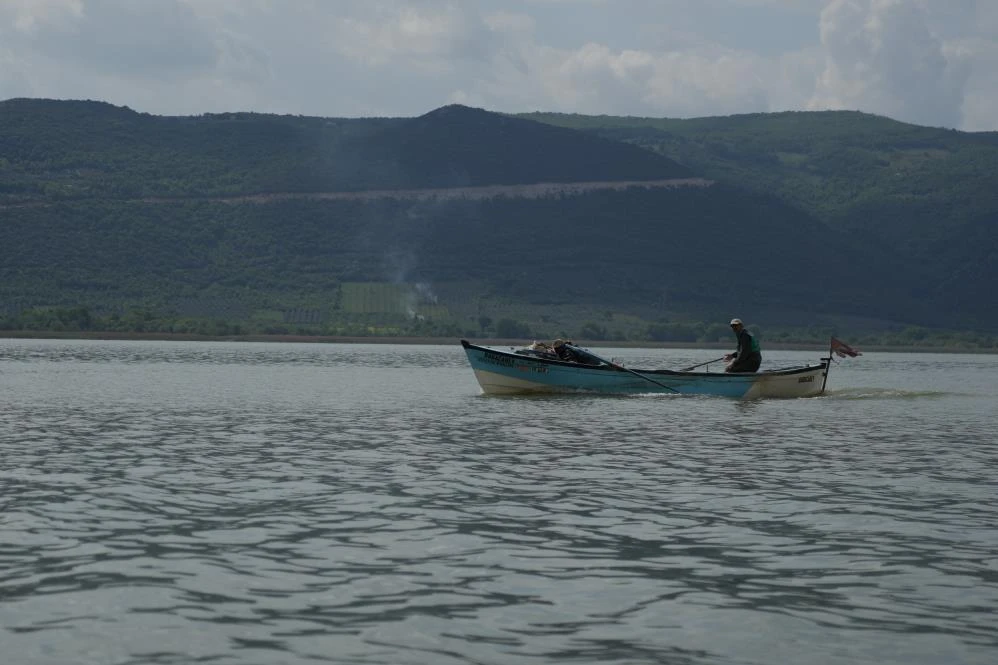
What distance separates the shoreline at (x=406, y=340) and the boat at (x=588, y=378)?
94.2 m

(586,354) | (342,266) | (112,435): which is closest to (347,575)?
(112,435)

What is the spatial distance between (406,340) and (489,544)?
133 m

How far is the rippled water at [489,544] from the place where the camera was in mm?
10266

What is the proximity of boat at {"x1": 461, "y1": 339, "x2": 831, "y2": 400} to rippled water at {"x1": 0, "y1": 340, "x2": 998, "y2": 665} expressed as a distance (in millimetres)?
12071

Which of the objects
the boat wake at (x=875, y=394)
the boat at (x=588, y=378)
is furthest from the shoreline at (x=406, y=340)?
the boat at (x=588, y=378)

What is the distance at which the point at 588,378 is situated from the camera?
42.4 metres

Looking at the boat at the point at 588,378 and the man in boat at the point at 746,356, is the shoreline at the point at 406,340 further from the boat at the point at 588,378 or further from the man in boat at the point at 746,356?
the man in boat at the point at 746,356

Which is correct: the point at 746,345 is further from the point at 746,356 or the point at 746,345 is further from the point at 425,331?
the point at 425,331

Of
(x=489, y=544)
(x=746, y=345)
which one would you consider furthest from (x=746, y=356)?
(x=489, y=544)

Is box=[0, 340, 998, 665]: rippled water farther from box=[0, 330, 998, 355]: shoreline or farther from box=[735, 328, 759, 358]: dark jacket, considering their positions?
box=[0, 330, 998, 355]: shoreline

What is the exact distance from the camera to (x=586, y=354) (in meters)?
42.7

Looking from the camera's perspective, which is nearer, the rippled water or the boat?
the rippled water

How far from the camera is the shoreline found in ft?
424

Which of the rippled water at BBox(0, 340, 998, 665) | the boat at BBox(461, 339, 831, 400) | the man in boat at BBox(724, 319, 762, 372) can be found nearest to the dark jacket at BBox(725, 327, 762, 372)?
the man in boat at BBox(724, 319, 762, 372)
